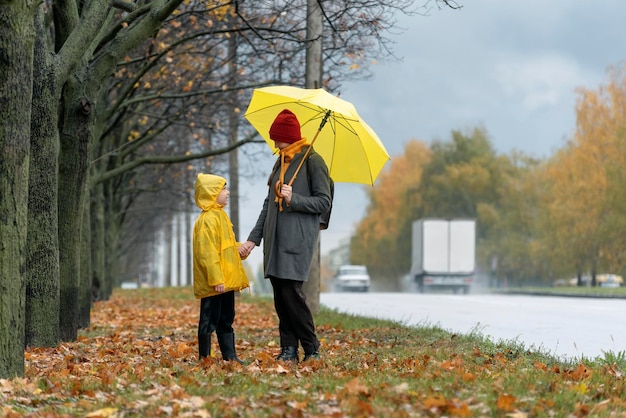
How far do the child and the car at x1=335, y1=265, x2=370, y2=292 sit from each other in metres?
53.7

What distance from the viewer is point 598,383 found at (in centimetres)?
689

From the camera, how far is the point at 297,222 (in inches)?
320

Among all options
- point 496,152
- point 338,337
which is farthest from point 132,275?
point 338,337

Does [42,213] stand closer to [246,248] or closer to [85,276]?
[246,248]

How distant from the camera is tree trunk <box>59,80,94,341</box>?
11.4m

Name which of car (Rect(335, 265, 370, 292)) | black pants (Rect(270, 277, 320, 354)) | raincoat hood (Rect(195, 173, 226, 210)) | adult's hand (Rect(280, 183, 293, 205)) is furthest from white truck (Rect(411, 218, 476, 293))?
adult's hand (Rect(280, 183, 293, 205))

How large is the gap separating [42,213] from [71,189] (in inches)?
52.5

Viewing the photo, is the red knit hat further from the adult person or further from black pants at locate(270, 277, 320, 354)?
black pants at locate(270, 277, 320, 354)

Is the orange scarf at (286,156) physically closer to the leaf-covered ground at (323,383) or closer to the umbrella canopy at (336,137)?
the umbrella canopy at (336,137)

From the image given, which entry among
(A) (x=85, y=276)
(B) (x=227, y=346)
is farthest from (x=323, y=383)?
(A) (x=85, y=276)

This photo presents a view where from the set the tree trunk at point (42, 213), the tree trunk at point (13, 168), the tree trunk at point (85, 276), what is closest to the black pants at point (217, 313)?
the tree trunk at point (13, 168)

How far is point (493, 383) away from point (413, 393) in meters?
0.70

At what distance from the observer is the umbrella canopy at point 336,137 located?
8.98m

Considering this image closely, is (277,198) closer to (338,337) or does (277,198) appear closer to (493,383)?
(493,383)
